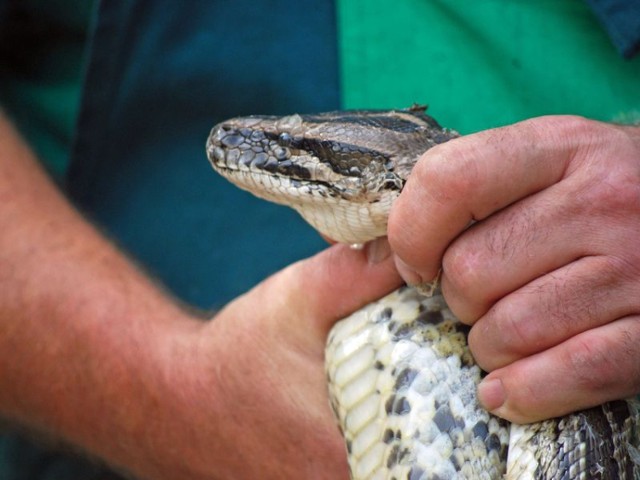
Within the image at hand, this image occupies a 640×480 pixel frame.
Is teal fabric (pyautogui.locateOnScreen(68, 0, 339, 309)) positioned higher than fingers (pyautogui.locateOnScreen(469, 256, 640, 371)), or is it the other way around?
fingers (pyautogui.locateOnScreen(469, 256, 640, 371))

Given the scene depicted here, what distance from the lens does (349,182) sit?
1.47m

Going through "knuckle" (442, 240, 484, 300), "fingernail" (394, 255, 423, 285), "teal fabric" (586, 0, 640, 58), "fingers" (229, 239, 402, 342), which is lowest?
"fingers" (229, 239, 402, 342)

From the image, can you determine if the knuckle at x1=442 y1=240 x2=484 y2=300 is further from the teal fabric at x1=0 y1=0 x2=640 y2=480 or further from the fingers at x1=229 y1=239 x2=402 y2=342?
the teal fabric at x1=0 y1=0 x2=640 y2=480

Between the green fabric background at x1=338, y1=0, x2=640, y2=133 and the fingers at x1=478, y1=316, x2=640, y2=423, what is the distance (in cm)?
81

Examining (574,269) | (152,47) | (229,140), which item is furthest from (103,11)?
(574,269)

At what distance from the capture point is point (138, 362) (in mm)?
2127

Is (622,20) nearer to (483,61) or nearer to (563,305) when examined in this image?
(483,61)

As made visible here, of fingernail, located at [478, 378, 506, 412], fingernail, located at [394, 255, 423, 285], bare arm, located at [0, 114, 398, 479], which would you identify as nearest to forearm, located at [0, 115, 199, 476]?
bare arm, located at [0, 114, 398, 479]

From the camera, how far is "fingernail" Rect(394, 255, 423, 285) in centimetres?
145

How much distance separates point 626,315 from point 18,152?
5.14ft

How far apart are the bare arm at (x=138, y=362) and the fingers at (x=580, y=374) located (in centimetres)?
50

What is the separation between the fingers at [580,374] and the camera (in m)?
1.31

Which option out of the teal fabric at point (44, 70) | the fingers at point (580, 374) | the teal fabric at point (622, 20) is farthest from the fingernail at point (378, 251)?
the teal fabric at point (44, 70)

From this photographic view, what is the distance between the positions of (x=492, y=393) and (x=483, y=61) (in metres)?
1.00
